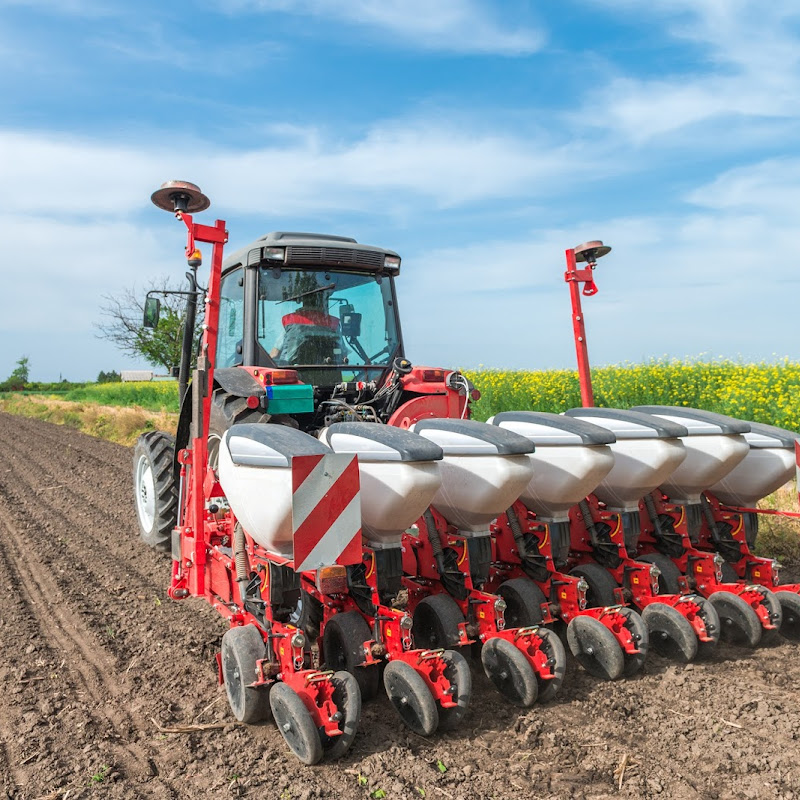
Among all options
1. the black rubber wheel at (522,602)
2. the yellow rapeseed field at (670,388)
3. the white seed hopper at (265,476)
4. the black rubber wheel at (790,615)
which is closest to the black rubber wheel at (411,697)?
the white seed hopper at (265,476)

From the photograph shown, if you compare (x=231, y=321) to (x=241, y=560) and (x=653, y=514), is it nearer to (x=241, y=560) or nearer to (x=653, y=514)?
(x=241, y=560)

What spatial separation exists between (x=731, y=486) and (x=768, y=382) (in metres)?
6.96

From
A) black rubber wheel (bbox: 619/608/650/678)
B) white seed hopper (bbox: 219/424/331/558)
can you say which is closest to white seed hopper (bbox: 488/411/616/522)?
black rubber wheel (bbox: 619/608/650/678)

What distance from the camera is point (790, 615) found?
4.37m

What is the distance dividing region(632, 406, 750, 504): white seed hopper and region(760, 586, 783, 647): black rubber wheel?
0.72 meters

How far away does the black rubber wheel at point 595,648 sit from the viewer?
371 cm

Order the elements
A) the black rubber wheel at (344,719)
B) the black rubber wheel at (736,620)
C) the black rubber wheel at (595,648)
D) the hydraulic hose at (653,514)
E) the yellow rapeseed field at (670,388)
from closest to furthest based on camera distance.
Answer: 1. the black rubber wheel at (344,719)
2. the black rubber wheel at (595,648)
3. the black rubber wheel at (736,620)
4. the hydraulic hose at (653,514)
5. the yellow rapeseed field at (670,388)

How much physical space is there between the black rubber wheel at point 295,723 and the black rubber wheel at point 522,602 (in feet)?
4.71

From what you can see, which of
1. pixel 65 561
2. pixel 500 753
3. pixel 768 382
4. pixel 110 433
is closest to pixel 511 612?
pixel 500 753

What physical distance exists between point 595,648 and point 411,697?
113 centimetres

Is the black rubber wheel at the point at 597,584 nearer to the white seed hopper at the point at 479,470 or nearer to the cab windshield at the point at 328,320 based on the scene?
the white seed hopper at the point at 479,470

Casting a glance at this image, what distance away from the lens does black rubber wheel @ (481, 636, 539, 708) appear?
3400mm

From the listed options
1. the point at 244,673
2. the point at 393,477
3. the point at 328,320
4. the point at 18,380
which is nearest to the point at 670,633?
the point at 393,477

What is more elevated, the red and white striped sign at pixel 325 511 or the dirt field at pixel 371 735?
the red and white striped sign at pixel 325 511
